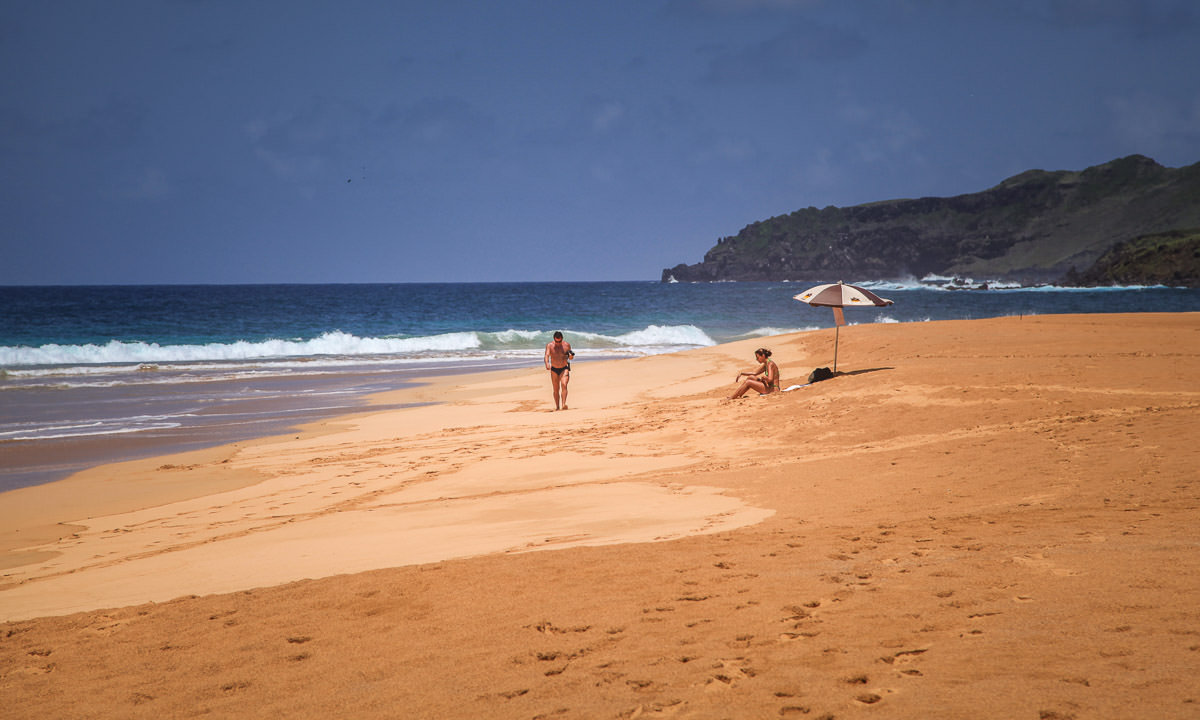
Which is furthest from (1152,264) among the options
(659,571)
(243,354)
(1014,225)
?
(659,571)

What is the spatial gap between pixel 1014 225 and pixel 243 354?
185780mm

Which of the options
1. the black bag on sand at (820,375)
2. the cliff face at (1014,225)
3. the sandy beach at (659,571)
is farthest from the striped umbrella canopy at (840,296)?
the cliff face at (1014,225)

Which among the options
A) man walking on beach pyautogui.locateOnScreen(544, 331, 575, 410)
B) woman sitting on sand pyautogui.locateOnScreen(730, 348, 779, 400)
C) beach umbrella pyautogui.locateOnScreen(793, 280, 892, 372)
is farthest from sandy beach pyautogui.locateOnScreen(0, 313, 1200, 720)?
man walking on beach pyautogui.locateOnScreen(544, 331, 575, 410)

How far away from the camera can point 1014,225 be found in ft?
586

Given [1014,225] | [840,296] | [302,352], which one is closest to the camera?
[840,296]

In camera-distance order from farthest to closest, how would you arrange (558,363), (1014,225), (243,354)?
(1014,225) → (243,354) → (558,363)

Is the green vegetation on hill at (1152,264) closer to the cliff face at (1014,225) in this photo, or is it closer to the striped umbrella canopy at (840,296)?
the cliff face at (1014,225)

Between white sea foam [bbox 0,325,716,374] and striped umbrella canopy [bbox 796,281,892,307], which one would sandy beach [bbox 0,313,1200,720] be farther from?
white sea foam [bbox 0,325,716,374]

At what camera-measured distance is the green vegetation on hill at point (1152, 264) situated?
83750 mm

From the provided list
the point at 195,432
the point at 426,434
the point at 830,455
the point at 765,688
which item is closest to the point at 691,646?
the point at 765,688

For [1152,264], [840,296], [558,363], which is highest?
[1152,264]

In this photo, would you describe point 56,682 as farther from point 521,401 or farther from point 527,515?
point 521,401

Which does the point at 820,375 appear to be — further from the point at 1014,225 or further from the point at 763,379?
the point at 1014,225

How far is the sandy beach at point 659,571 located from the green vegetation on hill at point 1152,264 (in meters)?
91.0
